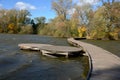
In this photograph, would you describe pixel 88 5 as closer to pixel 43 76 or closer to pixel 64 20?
pixel 64 20

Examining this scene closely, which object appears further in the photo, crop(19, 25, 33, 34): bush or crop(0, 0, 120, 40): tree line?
crop(19, 25, 33, 34): bush

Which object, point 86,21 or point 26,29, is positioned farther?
point 26,29

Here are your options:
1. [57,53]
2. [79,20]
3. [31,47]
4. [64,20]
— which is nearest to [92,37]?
[79,20]

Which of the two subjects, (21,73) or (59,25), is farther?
(59,25)

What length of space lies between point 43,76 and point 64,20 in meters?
40.2

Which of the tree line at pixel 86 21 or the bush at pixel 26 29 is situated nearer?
the tree line at pixel 86 21

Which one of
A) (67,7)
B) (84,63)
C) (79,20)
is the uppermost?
(67,7)

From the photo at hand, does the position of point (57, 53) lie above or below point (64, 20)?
below

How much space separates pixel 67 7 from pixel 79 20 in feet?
17.9

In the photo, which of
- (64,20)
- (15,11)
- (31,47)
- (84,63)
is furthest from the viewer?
(15,11)

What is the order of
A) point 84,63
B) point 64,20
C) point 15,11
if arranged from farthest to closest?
point 15,11 < point 64,20 < point 84,63

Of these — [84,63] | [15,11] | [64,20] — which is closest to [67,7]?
[64,20]

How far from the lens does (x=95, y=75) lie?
27.4 ft

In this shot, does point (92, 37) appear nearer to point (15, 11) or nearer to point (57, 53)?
point (57, 53)
